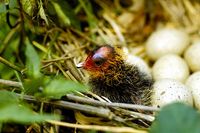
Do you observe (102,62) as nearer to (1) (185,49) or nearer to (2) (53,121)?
(2) (53,121)

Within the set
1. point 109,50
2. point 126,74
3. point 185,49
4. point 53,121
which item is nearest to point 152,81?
point 126,74

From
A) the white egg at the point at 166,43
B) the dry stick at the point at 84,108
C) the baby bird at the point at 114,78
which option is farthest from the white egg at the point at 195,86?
the dry stick at the point at 84,108

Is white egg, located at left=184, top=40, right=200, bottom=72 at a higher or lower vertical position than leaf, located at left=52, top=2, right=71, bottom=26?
lower

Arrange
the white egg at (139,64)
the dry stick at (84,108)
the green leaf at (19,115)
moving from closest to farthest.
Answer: the green leaf at (19,115)
the dry stick at (84,108)
the white egg at (139,64)

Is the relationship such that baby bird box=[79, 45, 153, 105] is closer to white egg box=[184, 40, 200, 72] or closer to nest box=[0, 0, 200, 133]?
nest box=[0, 0, 200, 133]

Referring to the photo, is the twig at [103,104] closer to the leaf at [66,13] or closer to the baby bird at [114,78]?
the baby bird at [114,78]

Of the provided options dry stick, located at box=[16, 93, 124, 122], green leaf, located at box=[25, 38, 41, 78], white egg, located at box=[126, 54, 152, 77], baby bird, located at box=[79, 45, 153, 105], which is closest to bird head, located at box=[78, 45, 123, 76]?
baby bird, located at box=[79, 45, 153, 105]
